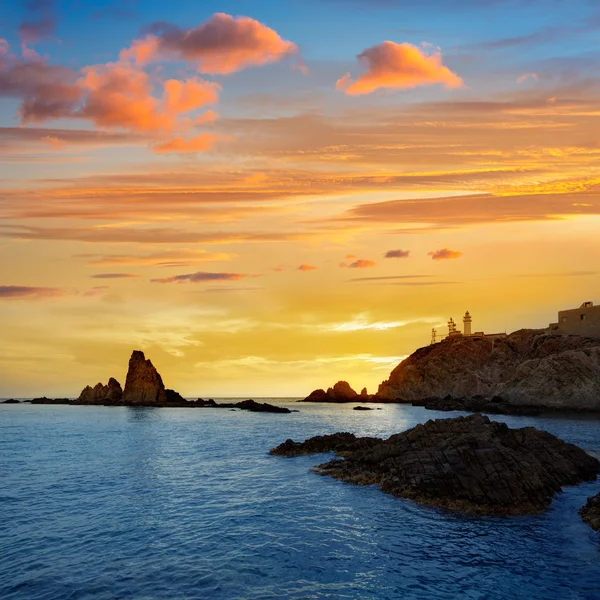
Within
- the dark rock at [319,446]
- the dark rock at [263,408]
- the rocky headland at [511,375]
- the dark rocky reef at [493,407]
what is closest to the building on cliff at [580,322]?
the rocky headland at [511,375]

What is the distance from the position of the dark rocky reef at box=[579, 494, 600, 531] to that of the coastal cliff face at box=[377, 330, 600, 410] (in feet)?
311

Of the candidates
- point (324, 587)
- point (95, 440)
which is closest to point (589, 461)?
point (324, 587)

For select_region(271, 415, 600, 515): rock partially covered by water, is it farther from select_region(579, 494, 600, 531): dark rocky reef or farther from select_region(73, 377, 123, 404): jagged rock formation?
select_region(73, 377, 123, 404): jagged rock formation

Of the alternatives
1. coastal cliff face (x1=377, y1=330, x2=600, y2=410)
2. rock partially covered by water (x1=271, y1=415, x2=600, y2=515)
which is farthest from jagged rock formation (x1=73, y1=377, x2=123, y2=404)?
rock partially covered by water (x1=271, y1=415, x2=600, y2=515)

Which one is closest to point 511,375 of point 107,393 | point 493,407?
point 493,407

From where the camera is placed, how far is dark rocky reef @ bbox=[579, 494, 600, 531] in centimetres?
2725

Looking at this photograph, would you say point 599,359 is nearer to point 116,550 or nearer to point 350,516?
point 350,516

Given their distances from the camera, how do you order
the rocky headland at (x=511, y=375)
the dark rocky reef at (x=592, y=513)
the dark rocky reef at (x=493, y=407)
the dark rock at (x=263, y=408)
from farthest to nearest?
the dark rock at (x=263, y=408) → the rocky headland at (x=511, y=375) → the dark rocky reef at (x=493, y=407) → the dark rocky reef at (x=592, y=513)

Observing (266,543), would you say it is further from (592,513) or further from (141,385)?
(141,385)

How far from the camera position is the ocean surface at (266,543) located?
20.4 m

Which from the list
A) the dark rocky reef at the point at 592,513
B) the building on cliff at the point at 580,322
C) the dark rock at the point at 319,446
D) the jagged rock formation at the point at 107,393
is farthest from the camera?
the jagged rock formation at the point at 107,393

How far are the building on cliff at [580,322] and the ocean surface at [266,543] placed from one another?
379 feet

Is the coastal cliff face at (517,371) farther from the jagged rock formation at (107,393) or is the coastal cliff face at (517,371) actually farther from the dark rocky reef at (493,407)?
the jagged rock formation at (107,393)

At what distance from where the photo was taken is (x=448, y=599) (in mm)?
19094
